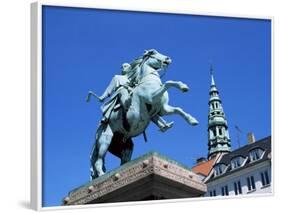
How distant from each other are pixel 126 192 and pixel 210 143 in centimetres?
223

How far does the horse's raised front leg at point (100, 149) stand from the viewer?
397 inches

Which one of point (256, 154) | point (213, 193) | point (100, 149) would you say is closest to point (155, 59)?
point (100, 149)

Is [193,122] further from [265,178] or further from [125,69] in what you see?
[265,178]

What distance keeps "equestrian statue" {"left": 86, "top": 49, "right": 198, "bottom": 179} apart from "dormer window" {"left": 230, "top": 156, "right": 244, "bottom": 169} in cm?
350

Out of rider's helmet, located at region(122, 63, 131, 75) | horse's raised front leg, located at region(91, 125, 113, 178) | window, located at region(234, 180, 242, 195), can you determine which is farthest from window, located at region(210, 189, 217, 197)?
rider's helmet, located at region(122, 63, 131, 75)

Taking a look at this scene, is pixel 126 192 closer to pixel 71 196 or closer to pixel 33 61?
pixel 71 196

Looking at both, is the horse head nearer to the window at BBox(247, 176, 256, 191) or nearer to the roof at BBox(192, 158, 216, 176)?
the roof at BBox(192, 158, 216, 176)

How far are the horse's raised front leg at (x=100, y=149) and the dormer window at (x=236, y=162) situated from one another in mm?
3705

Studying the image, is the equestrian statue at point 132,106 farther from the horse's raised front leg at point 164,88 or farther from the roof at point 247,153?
the roof at point 247,153

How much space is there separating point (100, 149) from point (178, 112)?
109 centimetres

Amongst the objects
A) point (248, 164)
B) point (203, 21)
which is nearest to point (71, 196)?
point (203, 21)

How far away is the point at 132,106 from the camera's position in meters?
9.92

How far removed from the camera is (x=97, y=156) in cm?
1014

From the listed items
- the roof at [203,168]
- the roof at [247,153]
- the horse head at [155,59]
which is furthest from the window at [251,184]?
the horse head at [155,59]
